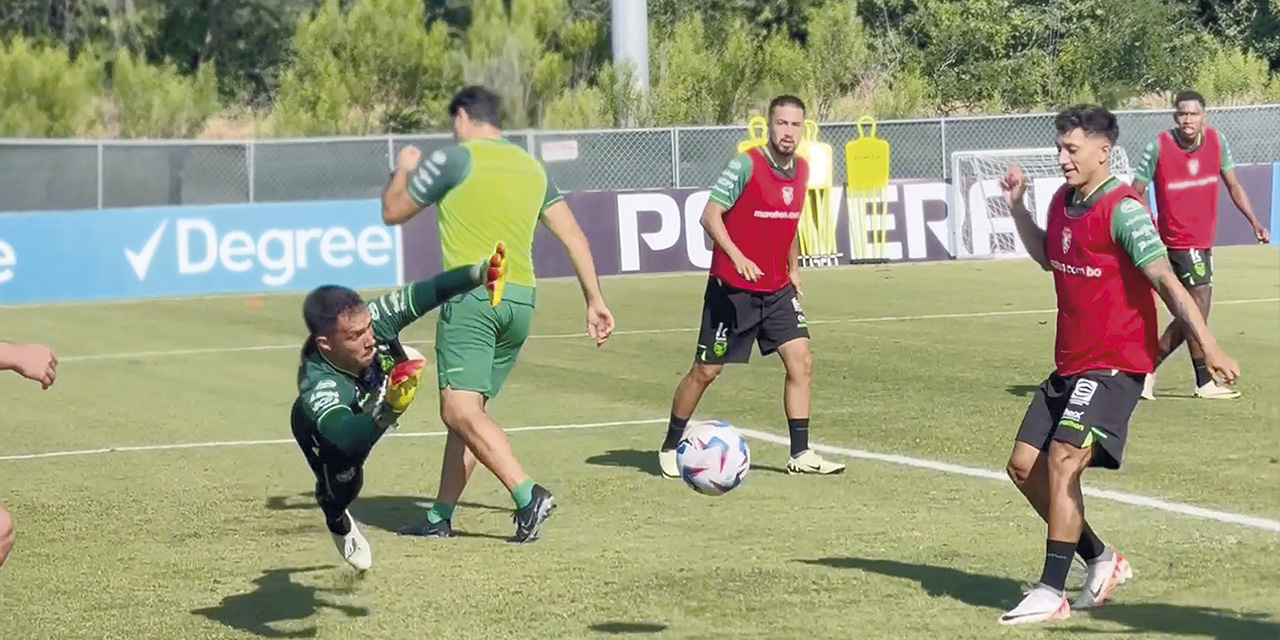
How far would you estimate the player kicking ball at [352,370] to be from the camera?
681 cm

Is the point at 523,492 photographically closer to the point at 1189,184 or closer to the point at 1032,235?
the point at 1032,235

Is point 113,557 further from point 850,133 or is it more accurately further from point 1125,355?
point 850,133

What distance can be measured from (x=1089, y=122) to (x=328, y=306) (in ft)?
9.35

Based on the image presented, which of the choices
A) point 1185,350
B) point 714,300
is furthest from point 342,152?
point 714,300

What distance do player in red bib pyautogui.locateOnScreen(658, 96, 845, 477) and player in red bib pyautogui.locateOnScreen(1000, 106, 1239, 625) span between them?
336 cm

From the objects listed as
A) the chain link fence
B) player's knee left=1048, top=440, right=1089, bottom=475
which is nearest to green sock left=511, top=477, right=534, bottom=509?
player's knee left=1048, top=440, right=1089, bottom=475

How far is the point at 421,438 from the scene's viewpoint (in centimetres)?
1225

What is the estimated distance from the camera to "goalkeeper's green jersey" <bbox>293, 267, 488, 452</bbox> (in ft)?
22.7

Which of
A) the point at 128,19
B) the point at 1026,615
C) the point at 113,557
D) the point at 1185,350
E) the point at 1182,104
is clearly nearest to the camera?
the point at 1026,615

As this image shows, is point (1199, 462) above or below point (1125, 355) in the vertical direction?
below

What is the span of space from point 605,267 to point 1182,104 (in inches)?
536

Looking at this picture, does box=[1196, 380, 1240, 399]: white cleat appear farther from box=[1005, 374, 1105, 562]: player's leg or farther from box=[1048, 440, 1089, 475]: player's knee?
box=[1048, 440, 1089, 475]: player's knee

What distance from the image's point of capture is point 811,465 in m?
10.4

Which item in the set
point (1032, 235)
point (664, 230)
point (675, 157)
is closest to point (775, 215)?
point (1032, 235)
